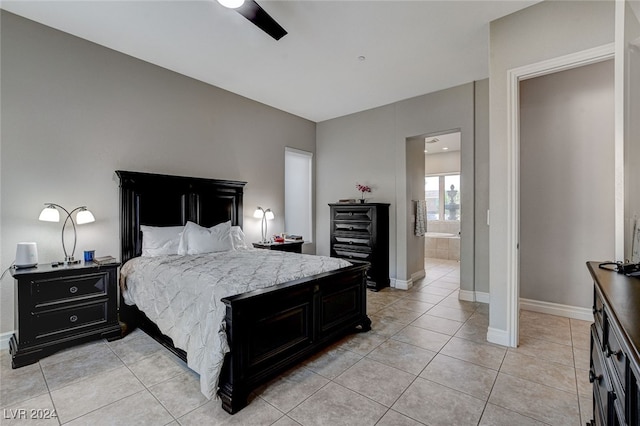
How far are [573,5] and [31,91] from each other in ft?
16.0

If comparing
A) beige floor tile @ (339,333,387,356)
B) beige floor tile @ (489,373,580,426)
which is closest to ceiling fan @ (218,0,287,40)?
beige floor tile @ (339,333,387,356)

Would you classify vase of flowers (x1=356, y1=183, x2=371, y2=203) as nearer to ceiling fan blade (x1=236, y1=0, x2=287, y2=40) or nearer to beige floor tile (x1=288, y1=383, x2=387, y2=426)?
ceiling fan blade (x1=236, y1=0, x2=287, y2=40)

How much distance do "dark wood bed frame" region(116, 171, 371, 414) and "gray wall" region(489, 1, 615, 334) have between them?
128 centimetres

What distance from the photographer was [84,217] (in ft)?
9.78

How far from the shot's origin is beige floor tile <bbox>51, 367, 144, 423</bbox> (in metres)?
1.88

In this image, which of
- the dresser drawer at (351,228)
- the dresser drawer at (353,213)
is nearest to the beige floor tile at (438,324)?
the dresser drawer at (351,228)

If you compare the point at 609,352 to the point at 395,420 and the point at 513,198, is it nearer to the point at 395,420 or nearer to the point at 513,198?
the point at 395,420

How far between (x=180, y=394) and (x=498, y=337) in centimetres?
273

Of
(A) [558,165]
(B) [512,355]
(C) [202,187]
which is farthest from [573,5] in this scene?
(C) [202,187]

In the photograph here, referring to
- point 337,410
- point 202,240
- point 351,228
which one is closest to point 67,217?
point 202,240

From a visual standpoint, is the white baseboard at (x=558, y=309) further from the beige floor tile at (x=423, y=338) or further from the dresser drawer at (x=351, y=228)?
the dresser drawer at (x=351, y=228)

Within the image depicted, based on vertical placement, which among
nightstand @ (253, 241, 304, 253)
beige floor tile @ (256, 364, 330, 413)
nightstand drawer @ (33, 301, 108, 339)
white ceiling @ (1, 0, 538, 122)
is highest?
white ceiling @ (1, 0, 538, 122)

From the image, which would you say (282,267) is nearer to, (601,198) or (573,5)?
(573,5)

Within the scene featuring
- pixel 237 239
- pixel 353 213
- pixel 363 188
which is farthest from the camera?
pixel 363 188
